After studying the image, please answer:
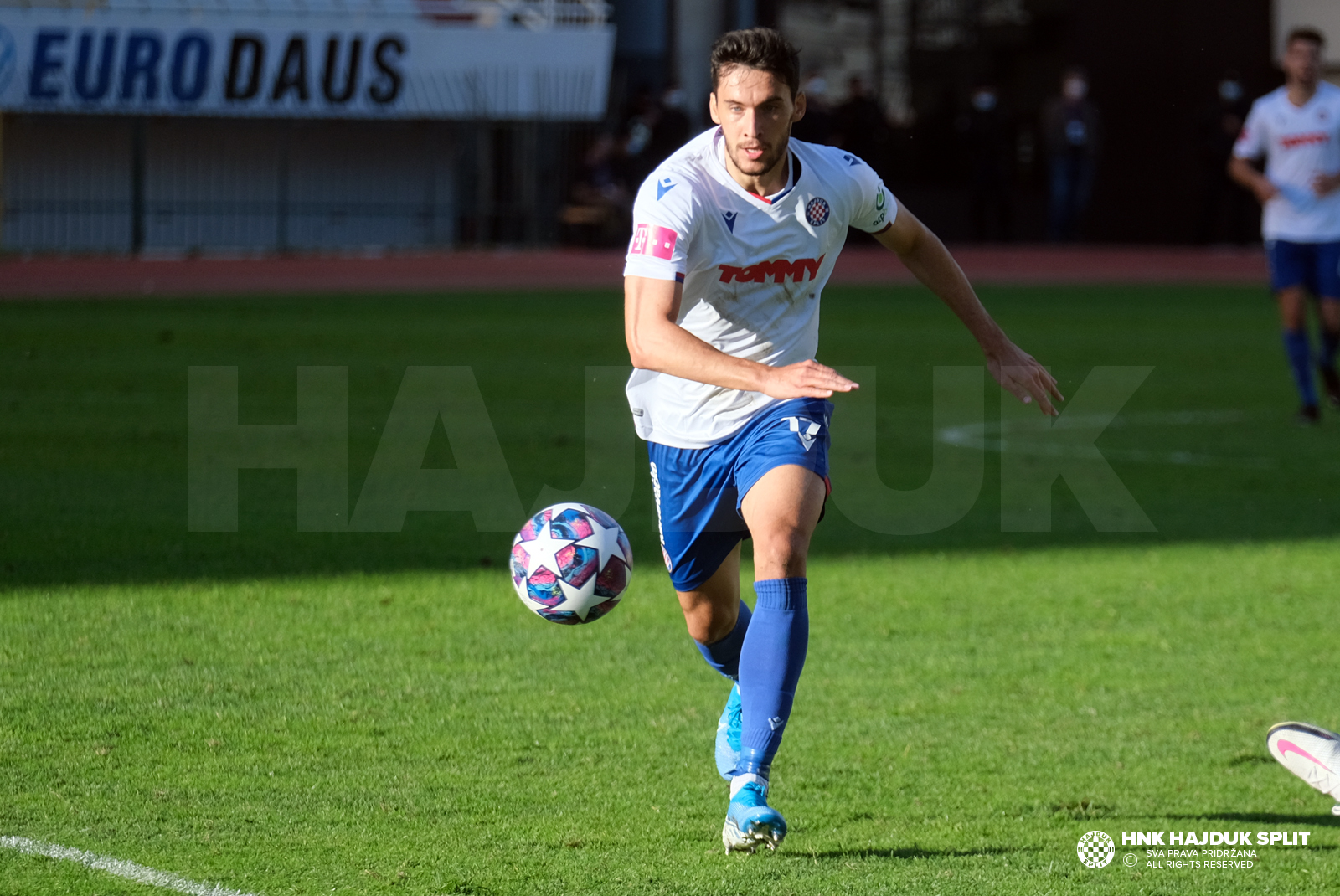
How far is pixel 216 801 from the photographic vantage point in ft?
15.5

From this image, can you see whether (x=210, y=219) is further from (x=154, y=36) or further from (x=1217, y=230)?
(x=1217, y=230)

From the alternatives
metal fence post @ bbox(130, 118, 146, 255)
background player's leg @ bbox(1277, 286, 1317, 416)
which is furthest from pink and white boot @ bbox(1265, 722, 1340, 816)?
metal fence post @ bbox(130, 118, 146, 255)

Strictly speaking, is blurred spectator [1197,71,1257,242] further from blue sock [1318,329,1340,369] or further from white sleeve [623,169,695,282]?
white sleeve [623,169,695,282]

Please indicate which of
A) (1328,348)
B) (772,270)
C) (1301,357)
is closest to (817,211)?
(772,270)

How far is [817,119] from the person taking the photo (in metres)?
28.2

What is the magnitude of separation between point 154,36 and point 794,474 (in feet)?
87.2

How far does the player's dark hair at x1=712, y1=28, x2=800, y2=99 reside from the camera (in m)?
4.57

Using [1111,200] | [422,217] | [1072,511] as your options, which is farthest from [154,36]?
[1072,511]

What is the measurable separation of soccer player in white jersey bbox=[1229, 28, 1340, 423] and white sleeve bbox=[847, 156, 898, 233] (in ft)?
25.1

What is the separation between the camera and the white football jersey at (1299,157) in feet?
39.7

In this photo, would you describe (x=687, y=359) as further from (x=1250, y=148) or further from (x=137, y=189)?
(x=137, y=189)

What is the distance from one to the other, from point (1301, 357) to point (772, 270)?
850 cm

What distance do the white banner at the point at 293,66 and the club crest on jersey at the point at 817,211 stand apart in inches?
1022

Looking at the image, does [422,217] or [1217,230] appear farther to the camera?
[1217,230]
